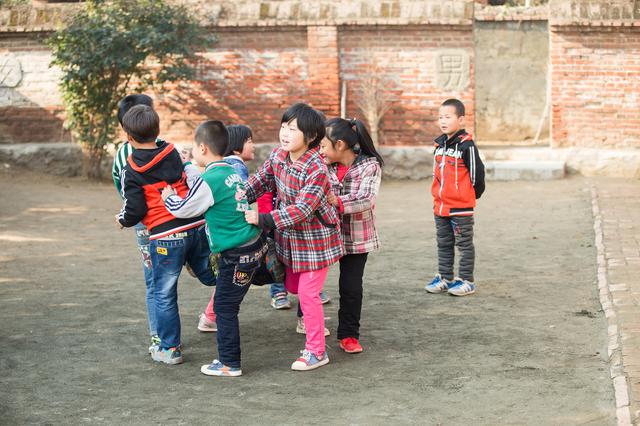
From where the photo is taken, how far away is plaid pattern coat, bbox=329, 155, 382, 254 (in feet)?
18.1

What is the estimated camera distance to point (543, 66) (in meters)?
17.9

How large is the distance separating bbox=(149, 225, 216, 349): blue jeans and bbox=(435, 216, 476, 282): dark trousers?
7.51 feet

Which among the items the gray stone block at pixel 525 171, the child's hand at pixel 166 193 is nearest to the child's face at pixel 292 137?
the child's hand at pixel 166 193

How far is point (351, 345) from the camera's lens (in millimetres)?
5543

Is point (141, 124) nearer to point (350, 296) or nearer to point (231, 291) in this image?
point (231, 291)

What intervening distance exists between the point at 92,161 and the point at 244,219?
9.69 meters

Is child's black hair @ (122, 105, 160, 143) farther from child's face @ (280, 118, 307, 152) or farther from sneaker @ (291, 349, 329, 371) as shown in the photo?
sneaker @ (291, 349, 329, 371)

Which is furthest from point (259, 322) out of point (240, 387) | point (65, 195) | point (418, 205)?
point (65, 195)

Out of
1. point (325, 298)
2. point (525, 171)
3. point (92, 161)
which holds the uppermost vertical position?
point (325, 298)

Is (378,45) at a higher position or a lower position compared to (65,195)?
higher

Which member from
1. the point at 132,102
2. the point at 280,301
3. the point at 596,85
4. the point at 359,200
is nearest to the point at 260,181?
the point at 359,200

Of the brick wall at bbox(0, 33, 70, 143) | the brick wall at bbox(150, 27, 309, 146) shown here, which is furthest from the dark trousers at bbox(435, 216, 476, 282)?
the brick wall at bbox(0, 33, 70, 143)

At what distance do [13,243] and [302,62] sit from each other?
6.37m

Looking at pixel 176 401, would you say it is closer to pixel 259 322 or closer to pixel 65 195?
pixel 259 322
